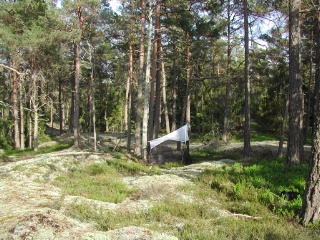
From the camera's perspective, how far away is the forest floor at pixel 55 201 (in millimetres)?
3930

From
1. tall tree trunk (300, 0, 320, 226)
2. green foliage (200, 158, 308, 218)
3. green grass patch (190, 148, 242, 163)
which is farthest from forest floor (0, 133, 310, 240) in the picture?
green grass patch (190, 148, 242, 163)

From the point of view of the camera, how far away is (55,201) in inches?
228

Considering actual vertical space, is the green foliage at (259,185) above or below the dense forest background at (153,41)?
below

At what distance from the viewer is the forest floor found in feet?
12.9

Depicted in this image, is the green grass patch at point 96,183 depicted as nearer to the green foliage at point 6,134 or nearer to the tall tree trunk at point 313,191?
the tall tree trunk at point 313,191

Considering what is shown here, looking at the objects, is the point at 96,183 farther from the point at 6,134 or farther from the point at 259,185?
the point at 6,134

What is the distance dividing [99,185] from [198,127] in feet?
86.4

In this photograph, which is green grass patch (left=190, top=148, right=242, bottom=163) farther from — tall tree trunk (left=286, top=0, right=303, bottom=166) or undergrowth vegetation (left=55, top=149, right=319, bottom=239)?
undergrowth vegetation (left=55, top=149, right=319, bottom=239)

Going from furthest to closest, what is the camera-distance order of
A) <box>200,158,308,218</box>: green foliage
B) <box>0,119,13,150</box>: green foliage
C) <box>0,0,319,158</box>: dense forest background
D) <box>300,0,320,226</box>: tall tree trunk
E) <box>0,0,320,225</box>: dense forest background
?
<box>0,119,13,150</box>: green foliage
<box>0,0,319,158</box>: dense forest background
<box>0,0,320,225</box>: dense forest background
<box>200,158,308,218</box>: green foliage
<box>300,0,320,226</box>: tall tree trunk

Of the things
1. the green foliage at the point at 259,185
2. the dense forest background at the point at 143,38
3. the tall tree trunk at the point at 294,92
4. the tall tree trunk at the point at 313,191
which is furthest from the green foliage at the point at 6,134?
the tall tree trunk at the point at 313,191

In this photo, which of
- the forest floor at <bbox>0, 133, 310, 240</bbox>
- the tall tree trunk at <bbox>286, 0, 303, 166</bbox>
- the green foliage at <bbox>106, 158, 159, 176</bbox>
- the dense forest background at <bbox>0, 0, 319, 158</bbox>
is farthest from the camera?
the dense forest background at <bbox>0, 0, 319, 158</bbox>

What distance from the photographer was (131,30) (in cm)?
1848

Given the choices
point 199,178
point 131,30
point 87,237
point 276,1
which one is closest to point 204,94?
point 131,30

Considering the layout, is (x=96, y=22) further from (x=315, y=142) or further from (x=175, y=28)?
(x=315, y=142)
